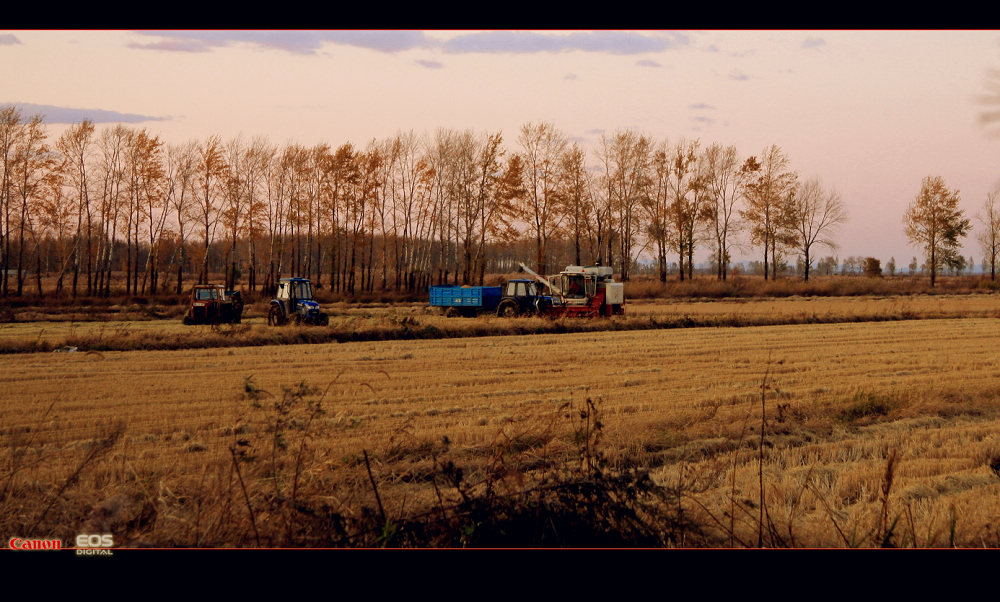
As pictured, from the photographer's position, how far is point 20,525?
4527mm

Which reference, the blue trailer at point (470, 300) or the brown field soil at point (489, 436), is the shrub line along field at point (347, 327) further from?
the brown field soil at point (489, 436)

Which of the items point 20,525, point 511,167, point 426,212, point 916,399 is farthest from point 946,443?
point 426,212

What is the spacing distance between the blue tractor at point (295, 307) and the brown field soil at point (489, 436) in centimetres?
660

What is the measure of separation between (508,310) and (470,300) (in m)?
2.86

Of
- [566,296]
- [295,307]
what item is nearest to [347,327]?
[295,307]

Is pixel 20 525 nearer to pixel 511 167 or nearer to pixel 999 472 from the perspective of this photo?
pixel 999 472

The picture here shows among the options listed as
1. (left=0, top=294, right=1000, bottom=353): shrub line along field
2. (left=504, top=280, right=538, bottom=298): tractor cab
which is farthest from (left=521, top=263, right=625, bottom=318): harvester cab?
(left=0, top=294, right=1000, bottom=353): shrub line along field

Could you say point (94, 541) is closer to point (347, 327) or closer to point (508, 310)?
point (347, 327)

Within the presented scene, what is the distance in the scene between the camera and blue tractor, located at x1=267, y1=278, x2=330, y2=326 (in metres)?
29.3

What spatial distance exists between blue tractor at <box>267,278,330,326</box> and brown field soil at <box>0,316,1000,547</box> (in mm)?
6604

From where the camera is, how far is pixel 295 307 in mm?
29906

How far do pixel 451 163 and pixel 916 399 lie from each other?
4549 centimetres
